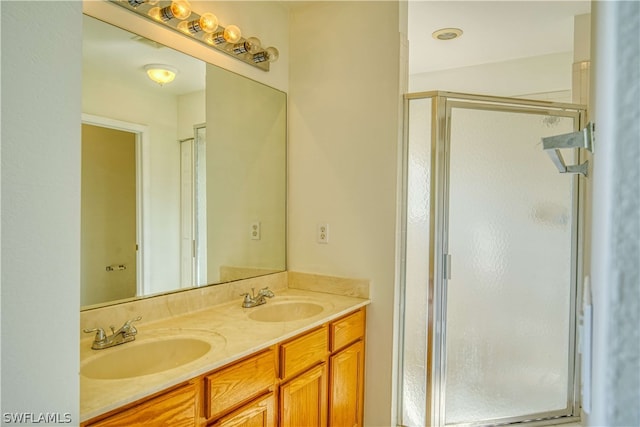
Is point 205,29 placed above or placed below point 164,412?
above

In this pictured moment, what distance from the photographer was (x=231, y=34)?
184 cm

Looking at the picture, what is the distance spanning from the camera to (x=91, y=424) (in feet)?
2.96

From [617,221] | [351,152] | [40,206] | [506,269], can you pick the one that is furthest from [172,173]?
[506,269]

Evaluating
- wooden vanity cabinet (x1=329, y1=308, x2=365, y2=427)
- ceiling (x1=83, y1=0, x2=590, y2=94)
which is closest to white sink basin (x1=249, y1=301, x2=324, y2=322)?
wooden vanity cabinet (x1=329, y1=308, x2=365, y2=427)

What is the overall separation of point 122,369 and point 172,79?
4.02ft

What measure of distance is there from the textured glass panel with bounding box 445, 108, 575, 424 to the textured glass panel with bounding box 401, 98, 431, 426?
0.15 m

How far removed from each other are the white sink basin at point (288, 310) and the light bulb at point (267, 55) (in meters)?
1.34

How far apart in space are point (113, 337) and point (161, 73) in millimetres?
1118

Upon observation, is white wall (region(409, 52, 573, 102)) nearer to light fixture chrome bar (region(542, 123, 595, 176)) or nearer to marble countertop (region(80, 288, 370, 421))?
marble countertop (region(80, 288, 370, 421))

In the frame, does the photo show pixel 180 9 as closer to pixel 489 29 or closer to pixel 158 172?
pixel 158 172

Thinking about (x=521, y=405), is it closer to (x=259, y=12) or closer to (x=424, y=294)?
(x=424, y=294)

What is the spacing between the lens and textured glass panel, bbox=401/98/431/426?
214 cm

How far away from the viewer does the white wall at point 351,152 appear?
2.07m

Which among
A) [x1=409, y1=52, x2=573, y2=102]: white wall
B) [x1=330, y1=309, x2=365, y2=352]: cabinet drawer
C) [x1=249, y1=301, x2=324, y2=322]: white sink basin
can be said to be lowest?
[x1=330, y1=309, x2=365, y2=352]: cabinet drawer
